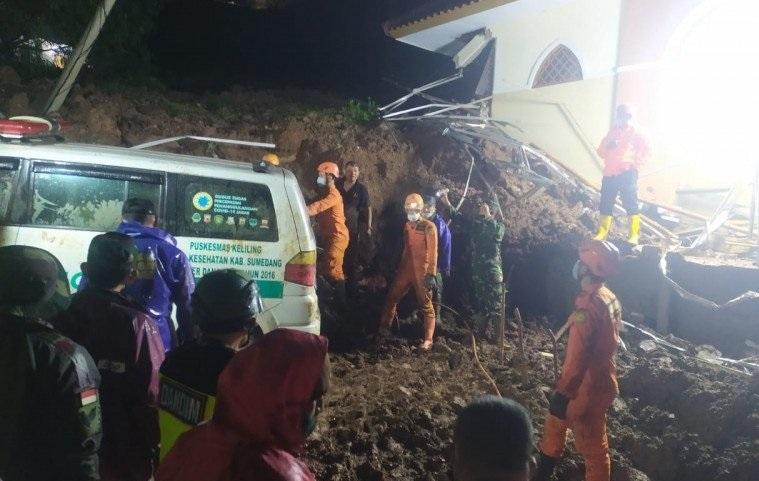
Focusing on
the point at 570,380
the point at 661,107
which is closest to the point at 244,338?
the point at 570,380

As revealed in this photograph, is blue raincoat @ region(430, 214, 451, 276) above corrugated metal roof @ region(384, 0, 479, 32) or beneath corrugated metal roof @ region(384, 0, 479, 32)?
beneath

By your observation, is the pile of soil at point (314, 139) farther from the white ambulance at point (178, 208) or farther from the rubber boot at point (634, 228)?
the white ambulance at point (178, 208)

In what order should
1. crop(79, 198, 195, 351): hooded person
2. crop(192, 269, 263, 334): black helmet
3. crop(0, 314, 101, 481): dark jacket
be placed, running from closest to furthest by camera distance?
crop(0, 314, 101, 481): dark jacket
crop(192, 269, 263, 334): black helmet
crop(79, 198, 195, 351): hooded person

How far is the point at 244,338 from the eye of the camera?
2182 mm

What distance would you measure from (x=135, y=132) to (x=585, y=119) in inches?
298

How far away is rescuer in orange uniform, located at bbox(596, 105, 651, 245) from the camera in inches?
303

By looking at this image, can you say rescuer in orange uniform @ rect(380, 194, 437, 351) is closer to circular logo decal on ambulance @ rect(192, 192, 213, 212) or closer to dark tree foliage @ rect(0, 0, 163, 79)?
circular logo decal on ambulance @ rect(192, 192, 213, 212)

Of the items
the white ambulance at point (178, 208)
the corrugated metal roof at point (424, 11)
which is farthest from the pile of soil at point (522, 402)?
the corrugated metal roof at point (424, 11)

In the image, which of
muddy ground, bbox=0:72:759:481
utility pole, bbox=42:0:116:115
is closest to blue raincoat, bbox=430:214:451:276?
muddy ground, bbox=0:72:759:481

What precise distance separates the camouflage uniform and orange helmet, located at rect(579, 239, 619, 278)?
3467 millimetres

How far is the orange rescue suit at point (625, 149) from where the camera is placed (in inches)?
303

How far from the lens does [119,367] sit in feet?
7.88

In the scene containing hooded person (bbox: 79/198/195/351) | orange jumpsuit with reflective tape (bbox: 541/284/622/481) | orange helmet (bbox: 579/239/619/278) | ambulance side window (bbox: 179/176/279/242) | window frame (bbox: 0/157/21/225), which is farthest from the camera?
ambulance side window (bbox: 179/176/279/242)

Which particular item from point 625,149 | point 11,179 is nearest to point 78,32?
point 11,179
